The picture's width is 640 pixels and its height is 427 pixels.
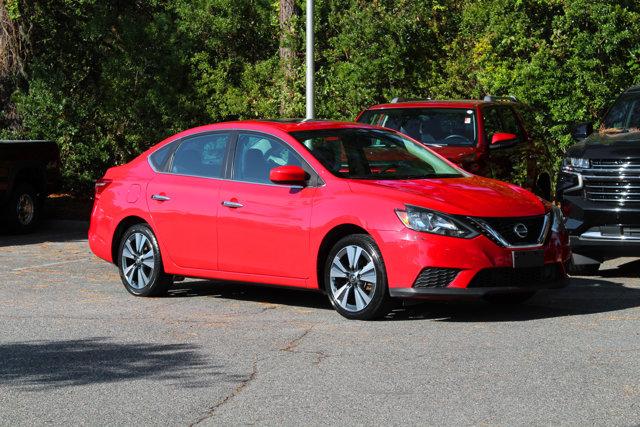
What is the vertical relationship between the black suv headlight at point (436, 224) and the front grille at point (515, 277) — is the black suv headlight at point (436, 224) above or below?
above

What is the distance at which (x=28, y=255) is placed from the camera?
1617 centimetres

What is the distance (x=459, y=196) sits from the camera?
10.5 m

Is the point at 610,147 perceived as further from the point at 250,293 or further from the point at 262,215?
the point at 262,215

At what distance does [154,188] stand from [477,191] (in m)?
3.07

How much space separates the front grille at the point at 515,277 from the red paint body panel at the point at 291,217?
69 millimetres

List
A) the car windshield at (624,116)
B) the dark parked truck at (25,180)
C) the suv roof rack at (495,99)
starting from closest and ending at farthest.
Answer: the car windshield at (624,116)
the suv roof rack at (495,99)
the dark parked truck at (25,180)

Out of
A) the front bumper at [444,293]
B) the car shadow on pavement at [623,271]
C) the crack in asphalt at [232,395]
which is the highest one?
the front bumper at [444,293]

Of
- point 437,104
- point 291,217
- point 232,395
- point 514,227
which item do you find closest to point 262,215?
point 291,217

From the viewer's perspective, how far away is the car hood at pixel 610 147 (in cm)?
1313

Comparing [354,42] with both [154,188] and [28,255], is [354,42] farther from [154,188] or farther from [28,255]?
[154,188]

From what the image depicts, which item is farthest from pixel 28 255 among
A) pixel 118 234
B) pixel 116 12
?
pixel 116 12

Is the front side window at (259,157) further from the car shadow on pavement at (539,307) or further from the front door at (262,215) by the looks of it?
the car shadow on pavement at (539,307)

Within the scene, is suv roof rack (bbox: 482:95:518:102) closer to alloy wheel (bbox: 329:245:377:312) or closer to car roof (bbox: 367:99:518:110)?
car roof (bbox: 367:99:518:110)

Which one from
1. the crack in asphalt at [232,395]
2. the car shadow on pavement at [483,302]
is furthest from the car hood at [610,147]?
the crack in asphalt at [232,395]
